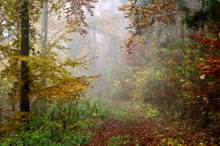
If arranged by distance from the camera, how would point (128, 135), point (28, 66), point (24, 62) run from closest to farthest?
point (128, 135) → point (28, 66) → point (24, 62)

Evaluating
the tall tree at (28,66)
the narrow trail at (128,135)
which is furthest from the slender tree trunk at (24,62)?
the narrow trail at (128,135)

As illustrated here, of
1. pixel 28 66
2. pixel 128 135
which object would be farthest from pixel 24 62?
pixel 128 135

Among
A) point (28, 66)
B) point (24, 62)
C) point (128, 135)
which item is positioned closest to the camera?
point (128, 135)

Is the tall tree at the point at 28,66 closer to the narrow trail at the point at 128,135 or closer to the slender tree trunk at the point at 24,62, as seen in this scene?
the slender tree trunk at the point at 24,62

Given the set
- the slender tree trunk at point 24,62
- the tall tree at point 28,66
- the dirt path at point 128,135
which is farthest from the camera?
the slender tree trunk at point 24,62

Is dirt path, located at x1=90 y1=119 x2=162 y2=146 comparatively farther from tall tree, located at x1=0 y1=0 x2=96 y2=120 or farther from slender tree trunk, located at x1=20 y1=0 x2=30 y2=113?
slender tree trunk, located at x1=20 y1=0 x2=30 y2=113

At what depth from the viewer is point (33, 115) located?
31.7 feet

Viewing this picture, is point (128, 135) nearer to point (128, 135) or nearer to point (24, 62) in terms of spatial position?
point (128, 135)

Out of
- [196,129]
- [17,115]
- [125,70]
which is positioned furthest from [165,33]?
[17,115]

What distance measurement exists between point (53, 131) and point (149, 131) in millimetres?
3573

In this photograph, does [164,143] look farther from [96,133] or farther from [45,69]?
[45,69]

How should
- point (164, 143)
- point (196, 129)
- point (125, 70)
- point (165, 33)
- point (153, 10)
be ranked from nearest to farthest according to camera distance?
point (164, 143), point (196, 129), point (153, 10), point (165, 33), point (125, 70)

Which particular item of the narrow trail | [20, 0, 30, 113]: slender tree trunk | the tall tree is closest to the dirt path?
the narrow trail

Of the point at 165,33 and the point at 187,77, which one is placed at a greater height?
the point at 165,33
